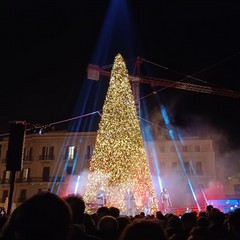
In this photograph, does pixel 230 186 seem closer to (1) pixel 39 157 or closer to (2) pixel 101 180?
(1) pixel 39 157

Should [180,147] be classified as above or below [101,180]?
above

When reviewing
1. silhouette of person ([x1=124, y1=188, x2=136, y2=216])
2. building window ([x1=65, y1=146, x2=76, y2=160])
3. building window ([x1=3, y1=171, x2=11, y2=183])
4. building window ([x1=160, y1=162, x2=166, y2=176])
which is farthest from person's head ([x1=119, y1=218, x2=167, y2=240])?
building window ([x1=3, y1=171, x2=11, y2=183])

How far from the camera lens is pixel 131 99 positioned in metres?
20.8

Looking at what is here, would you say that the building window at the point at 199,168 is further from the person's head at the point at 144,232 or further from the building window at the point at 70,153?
the person's head at the point at 144,232

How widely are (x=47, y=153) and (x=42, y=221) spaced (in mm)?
46681

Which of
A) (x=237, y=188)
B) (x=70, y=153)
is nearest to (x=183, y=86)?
(x=237, y=188)

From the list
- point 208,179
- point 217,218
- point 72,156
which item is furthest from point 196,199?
point 217,218

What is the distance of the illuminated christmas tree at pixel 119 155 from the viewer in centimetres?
1944

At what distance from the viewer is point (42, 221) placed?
1950mm

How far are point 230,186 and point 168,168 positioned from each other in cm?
966

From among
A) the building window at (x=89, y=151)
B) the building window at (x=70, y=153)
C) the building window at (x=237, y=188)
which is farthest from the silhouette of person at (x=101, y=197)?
the building window at (x=237, y=188)

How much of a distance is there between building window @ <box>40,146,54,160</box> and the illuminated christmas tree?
2806 cm

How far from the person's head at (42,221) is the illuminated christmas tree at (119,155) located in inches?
693

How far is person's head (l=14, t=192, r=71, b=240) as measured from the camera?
194 centimetres
